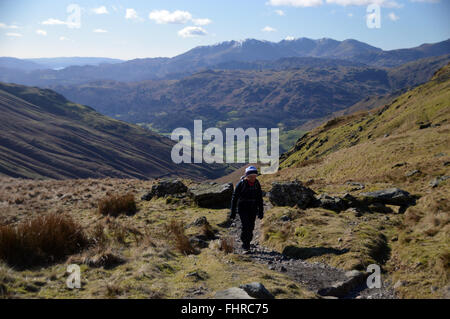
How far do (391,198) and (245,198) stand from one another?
328 inches

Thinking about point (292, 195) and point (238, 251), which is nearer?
point (238, 251)

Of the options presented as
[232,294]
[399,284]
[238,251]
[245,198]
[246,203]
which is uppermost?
[245,198]

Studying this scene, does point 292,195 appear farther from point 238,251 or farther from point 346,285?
point 346,285

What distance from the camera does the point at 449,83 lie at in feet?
267

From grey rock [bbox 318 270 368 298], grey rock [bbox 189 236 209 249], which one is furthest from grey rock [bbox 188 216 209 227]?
grey rock [bbox 318 270 368 298]

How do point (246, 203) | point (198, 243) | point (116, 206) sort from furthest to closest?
point (116, 206)
point (198, 243)
point (246, 203)

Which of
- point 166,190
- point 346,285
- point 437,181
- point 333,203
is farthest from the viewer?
point 166,190

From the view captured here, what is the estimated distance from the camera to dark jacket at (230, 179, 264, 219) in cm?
1210

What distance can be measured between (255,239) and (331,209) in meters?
4.74

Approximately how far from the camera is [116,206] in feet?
59.7

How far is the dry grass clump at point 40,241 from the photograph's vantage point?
29.3 ft

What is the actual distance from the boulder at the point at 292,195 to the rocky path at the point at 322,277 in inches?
214

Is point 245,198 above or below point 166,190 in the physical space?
above

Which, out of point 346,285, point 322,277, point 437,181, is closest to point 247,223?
point 322,277
